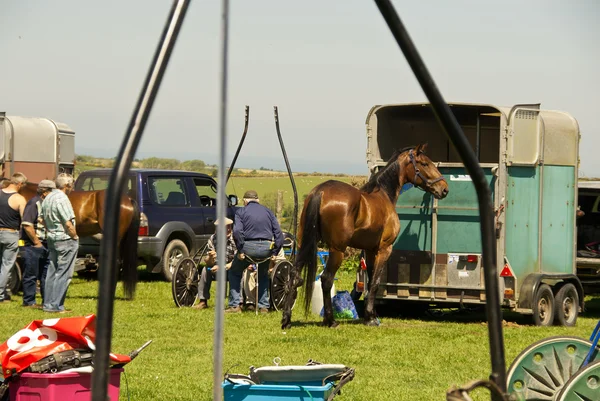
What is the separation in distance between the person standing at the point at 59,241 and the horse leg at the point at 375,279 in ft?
12.8

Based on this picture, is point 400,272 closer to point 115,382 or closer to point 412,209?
point 412,209

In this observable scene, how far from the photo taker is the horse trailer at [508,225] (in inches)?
494

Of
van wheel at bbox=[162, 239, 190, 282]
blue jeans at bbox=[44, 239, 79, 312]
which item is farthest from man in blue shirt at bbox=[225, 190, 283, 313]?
van wheel at bbox=[162, 239, 190, 282]

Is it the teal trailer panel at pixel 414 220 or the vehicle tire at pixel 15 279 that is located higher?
the teal trailer panel at pixel 414 220

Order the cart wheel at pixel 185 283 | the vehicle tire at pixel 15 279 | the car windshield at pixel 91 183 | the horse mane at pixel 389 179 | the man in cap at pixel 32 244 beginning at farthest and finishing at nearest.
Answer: the car windshield at pixel 91 183 → the vehicle tire at pixel 15 279 → the cart wheel at pixel 185 283 → the man in cap at pixel 32 244 → the horse mane at pixel 389 179

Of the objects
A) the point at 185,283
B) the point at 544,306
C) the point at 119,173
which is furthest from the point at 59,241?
the point at 119,173

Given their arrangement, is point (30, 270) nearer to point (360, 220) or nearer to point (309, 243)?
point (309, 243)

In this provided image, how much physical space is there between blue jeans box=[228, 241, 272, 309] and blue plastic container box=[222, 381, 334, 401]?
7.91 m

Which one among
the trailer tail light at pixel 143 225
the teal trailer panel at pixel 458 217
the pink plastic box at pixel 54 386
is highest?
the teal trailer panel at pixel 458 217

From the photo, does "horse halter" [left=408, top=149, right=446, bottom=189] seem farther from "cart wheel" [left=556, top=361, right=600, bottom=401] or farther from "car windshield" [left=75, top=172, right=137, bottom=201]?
"cart wheel" [left=556, top=361, right=600, bottom=401]

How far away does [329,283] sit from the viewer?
12203mm

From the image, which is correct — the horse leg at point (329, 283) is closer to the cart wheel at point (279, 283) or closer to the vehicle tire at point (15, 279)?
the cart wheel at point (279, 283)

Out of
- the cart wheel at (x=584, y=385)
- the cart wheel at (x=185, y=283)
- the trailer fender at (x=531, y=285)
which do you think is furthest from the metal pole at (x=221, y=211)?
the cart wheel at (x=185, y=283)

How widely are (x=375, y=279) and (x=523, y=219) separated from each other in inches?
82.2
